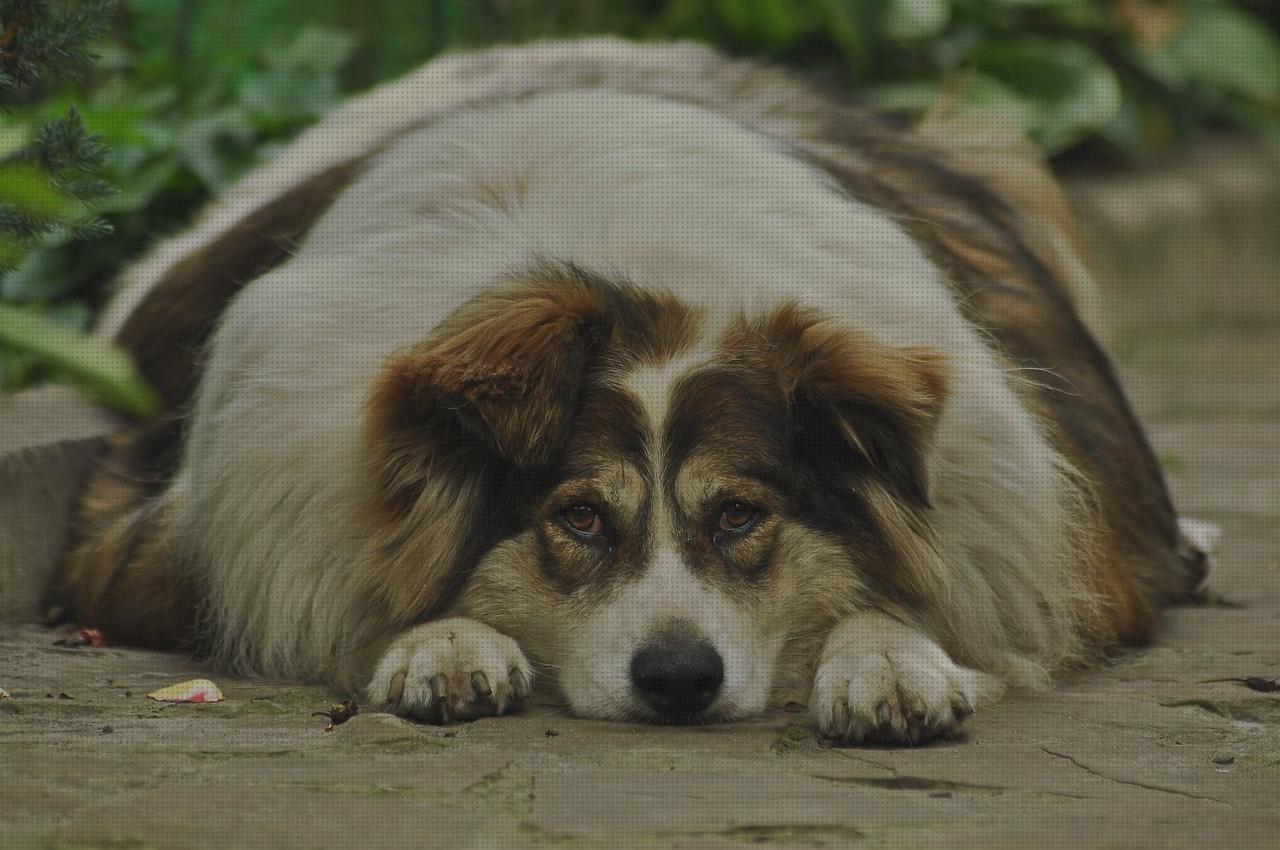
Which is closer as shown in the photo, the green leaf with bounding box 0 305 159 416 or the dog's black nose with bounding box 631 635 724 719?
the green leaf with bounding box 0 305 159 416

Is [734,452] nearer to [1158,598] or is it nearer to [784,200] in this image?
[784,200]

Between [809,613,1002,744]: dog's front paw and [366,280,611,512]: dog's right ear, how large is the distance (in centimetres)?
72

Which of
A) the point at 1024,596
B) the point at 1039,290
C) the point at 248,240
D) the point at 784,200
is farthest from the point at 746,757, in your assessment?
the point at 248,240

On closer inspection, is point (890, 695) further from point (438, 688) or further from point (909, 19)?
point (909, 19)

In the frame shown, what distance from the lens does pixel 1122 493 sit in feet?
14.5

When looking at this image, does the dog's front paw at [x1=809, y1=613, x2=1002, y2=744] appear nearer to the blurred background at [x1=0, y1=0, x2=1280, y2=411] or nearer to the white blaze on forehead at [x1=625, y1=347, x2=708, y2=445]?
the white blaze on forehead at [x1=625, y1=347, x2=708, y2=445]

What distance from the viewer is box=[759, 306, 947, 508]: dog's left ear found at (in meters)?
3.49

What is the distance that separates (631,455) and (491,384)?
323 mm

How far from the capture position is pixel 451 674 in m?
3.35

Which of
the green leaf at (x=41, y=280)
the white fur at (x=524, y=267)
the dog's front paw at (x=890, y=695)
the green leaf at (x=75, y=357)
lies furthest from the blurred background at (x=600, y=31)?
the green leaf at (x=75, y=357)

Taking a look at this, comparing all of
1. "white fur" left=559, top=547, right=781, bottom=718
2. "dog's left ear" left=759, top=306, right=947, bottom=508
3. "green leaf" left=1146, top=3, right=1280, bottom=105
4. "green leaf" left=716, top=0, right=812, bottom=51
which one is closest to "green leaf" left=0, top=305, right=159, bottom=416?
"white fur" left=559, top=547, right=781, bottom=718

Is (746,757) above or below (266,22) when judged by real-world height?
below

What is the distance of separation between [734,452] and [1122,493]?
1.43 m

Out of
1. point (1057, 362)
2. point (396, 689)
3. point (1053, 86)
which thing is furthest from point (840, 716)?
point (1053, 86)
